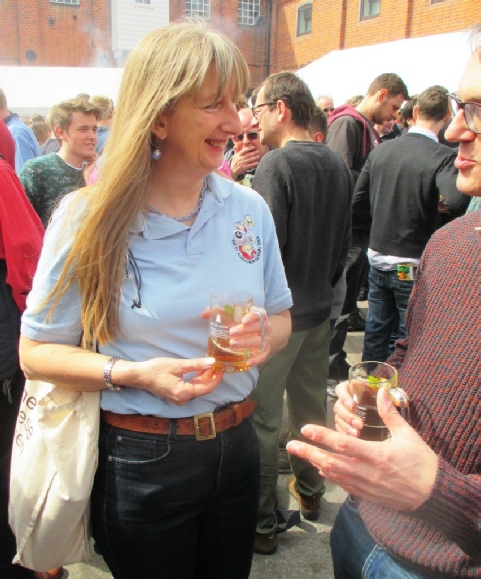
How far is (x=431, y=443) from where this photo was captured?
117 cm

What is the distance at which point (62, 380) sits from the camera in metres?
1.45

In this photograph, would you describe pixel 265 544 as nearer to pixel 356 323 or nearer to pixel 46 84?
pixel 356 323

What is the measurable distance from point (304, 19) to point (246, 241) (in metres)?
21.3

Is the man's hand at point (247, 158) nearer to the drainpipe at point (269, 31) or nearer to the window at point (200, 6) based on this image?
the drainpipe at point (269, 31)

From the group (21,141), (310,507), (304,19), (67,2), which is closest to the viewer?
(310,507)

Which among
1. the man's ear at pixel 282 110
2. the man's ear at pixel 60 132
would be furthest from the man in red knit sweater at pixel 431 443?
the man's ear at pixel 60 132

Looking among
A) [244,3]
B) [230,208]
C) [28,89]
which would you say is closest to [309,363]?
[230,208]

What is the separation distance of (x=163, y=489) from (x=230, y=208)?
876 millimetres

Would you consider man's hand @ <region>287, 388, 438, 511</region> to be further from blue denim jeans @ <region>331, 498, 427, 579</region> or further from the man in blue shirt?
the man in blue shirt

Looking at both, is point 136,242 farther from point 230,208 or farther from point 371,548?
point 371,548

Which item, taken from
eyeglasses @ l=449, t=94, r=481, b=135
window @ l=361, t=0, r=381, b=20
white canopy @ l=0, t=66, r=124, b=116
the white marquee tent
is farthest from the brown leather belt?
window @ l=361, t=0, r=381, b=20

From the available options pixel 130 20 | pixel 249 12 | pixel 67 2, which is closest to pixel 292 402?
pixel 130 20

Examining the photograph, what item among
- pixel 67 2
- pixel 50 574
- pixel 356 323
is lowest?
pixel 356 323

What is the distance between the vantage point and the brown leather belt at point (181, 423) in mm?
1454
